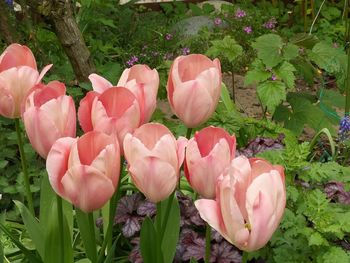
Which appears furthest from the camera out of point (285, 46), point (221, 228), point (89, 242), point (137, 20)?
point (137, 20)

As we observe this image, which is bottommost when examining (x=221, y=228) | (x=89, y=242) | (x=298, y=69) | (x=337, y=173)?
(x=298, y=69)

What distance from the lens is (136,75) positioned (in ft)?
4.89

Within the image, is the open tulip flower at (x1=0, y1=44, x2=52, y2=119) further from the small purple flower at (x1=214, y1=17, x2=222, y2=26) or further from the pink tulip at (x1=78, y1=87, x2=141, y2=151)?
the small purple flower at (x1=214, y1=17, x2=222, y2=26)

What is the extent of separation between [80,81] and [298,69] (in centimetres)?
107

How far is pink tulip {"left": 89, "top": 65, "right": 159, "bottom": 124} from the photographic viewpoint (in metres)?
1.40

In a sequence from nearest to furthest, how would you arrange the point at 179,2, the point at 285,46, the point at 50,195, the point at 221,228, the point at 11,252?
the point at 221,228 < the point at 50,195 < the point at 11,252 < the point at 285,46 < the point at 179,2

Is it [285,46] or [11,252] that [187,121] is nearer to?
[11,252]

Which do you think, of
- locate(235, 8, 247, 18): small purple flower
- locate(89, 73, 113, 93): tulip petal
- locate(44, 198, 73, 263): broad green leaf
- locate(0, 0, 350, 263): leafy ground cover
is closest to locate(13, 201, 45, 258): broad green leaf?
locate(0, 0, 350, 263): leafy ground cover

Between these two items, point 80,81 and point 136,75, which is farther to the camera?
point 80,81

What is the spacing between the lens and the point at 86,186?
1236 mm

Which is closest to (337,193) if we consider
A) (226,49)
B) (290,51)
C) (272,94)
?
(272,94)

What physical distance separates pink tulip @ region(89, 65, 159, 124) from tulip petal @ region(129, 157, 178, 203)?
17 cm

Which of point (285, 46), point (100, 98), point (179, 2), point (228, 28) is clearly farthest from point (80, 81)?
point (179, 2)

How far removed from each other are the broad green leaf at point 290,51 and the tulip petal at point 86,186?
6.78 feet
